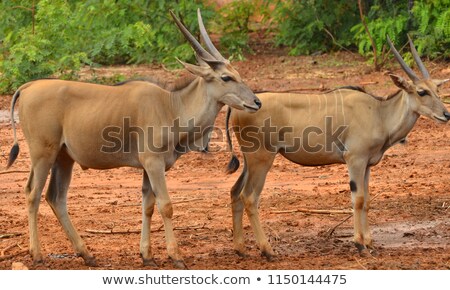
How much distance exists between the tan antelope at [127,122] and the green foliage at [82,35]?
26.0 ft

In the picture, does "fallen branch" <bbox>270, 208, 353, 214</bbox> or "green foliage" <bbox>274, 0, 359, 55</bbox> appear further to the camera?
"green foliage" <bbox>274, 0, 359, 55</bbox>

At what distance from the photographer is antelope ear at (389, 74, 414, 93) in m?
9.22

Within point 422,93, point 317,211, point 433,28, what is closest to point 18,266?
point 317,211

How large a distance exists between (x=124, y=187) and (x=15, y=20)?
6686 mm

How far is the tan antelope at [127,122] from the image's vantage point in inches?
335

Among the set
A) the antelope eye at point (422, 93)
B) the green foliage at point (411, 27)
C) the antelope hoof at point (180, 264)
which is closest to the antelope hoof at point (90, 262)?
the antelope hoof at point (180, 264)

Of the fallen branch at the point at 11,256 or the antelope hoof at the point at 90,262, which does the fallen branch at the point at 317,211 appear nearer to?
the antelope hoof at the point at 90,262

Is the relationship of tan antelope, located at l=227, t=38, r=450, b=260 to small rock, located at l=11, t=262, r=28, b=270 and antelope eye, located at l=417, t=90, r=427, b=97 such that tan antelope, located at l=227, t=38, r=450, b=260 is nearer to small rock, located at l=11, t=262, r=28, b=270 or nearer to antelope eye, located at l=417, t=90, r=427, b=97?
antelope eye, located at l=417, t=90, r=427, b=97

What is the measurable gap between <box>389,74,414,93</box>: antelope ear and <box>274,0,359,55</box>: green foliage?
1063 cm

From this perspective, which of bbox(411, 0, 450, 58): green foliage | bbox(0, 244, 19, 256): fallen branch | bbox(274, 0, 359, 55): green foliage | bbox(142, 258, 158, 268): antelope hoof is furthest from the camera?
bbox(274, 0, 359, 55): green foliage

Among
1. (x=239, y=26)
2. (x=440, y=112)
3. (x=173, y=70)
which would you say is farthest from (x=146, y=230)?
(x=239, y=26)

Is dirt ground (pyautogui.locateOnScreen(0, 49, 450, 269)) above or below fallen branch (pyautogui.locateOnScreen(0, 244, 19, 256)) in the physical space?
below

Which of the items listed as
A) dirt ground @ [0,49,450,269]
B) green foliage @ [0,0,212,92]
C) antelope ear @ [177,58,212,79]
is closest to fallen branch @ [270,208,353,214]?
dirt ground @ [0,49,450,269]

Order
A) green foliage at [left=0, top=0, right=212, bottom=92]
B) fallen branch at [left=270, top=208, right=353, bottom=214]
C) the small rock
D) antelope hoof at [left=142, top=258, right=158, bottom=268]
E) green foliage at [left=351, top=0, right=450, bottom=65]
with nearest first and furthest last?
the small rock < antelope hoof at [left=142, top=258, right=158, bottom=268] < fallen branch at [left=270, top=208, right=353, bottom=214] < green foliage at [left=0, top=0, right=212, bottom=92] < green foliage at [left=351, top=0, right=450, bottom=65]
